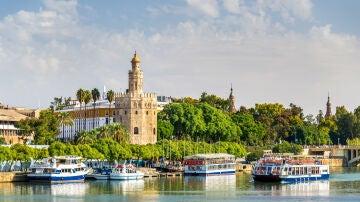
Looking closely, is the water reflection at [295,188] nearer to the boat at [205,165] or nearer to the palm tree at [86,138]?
the boat at [205,165]

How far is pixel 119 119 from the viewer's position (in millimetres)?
137500

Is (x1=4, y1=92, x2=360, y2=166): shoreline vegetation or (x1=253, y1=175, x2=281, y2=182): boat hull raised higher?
(x1=4, y1=92, x2=360, y2=166): shoreline vegetation

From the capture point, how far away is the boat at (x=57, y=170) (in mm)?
96500

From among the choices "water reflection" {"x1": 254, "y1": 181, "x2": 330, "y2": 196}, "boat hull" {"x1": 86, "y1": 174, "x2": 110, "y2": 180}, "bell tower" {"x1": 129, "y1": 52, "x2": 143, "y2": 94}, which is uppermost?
"bell tower" {"x1": 129, "y1": 52, "x2": 143, "y2": 94}

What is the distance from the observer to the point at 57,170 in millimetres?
96875

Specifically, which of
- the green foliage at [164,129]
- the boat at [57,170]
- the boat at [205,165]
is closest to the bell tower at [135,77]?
the green foliage at [164,129]

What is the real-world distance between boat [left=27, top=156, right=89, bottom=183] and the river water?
183cm

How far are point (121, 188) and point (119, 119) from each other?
48.8 metres

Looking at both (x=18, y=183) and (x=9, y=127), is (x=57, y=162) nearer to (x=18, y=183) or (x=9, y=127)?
(x=18, y=183)

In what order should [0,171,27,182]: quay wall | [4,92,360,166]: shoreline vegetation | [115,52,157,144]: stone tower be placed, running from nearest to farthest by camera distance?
1. [0,171,27,182]: quay wall
2. [4,92,360,166]: shoreline vegetation
3. [115,52,157,144]: stone tower

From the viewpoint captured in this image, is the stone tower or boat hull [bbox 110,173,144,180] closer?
boat hull [bbox 110,173,144,180]

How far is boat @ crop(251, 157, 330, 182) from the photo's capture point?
9981 centimetres

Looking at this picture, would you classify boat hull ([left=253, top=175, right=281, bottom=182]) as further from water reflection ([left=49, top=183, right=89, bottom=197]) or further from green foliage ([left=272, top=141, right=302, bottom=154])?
green foliage ([left=272, top=141, right=302, bottom=154])

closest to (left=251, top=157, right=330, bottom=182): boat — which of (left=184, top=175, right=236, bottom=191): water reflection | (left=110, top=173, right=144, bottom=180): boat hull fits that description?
(left=184, top=175, right=236, bottom=191): water reflection
